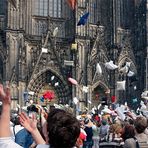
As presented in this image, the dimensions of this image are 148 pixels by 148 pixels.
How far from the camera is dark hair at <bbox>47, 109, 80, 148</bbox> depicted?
371 cm

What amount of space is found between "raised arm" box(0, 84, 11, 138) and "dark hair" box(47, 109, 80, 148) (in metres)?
0.34

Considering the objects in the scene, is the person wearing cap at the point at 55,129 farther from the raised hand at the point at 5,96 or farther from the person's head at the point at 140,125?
the person's head at the point at 140,125

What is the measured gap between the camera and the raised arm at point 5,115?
3750 millimetres

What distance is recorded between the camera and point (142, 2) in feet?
136

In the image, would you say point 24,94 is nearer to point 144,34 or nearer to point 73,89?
point 73,89

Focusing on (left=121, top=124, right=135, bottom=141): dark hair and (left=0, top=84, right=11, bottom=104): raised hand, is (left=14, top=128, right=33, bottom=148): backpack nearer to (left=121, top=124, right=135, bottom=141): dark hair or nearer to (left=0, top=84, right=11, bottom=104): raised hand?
(left=121, top=124, right=135, bottom=141): dark hair

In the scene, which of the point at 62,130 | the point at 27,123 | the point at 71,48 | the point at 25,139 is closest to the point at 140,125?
the point at 25,139

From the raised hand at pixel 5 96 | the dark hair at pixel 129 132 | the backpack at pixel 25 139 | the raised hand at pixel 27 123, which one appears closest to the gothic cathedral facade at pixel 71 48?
the backpack at pixel 25 139

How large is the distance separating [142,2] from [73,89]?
10202 millimetres

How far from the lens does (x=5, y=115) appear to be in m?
3.81

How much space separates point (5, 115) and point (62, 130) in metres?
0.49

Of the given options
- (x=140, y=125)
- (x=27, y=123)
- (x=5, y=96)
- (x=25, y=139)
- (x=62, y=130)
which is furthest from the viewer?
(x=25, y=139)

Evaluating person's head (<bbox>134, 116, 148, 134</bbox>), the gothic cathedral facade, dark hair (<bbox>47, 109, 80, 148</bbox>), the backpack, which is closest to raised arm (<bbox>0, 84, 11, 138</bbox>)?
dark hair (<bbox>47, 109, 80, 148</bbox>)

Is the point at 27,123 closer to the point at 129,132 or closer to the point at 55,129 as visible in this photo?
the point at 55,129
